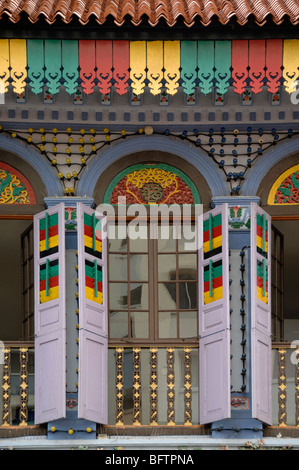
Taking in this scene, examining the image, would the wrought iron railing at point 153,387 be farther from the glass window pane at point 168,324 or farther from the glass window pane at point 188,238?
the glass window pane at point 188,238

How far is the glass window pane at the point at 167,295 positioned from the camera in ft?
49.5

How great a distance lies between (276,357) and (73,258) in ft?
7.13

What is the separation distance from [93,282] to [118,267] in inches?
26.6

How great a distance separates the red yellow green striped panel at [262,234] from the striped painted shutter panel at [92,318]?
4.84 feet

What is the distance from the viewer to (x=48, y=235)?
1466 centimetres

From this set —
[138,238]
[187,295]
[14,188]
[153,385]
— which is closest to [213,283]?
[187,295]

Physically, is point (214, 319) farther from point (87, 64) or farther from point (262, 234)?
point (87, 64)

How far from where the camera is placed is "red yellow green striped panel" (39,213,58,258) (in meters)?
14.6

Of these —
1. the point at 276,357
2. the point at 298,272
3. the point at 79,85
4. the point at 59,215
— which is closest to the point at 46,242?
the point at 59,215

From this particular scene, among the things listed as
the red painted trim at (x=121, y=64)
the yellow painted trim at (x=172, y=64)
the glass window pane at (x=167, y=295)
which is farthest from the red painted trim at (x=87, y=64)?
the glass window pane at (x=167, y=295)

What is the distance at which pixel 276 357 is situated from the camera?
14742mm

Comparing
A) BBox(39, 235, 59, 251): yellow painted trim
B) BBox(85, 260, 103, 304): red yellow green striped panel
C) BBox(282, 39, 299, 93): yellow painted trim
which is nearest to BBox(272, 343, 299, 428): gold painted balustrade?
BBox(85, 260, 103, 304): red yellow green striped panel

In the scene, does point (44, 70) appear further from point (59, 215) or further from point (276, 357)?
point (276, 357)

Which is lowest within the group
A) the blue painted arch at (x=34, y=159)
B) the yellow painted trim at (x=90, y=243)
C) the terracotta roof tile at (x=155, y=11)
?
the yellow painted trim at (x=90, y=243)
